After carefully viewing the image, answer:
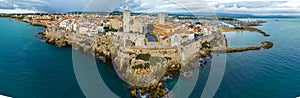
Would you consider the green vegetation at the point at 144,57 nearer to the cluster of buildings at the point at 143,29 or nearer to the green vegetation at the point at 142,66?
the green vegetation at the point at 142,66

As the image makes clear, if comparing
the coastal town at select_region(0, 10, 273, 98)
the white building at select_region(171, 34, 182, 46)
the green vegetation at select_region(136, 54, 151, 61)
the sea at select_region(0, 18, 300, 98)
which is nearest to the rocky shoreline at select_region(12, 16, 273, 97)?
the coastal town at select_region(0, 10, 273, 98)

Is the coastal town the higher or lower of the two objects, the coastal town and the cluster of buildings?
the lower

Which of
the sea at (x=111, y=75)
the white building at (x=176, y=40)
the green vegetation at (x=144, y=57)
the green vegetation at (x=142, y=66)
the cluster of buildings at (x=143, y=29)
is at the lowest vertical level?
the sea at (x=111, y=75)

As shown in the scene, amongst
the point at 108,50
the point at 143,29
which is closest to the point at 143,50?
the point at 108,50

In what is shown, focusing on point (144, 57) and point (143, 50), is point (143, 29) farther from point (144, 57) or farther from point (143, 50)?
point (144, 57)

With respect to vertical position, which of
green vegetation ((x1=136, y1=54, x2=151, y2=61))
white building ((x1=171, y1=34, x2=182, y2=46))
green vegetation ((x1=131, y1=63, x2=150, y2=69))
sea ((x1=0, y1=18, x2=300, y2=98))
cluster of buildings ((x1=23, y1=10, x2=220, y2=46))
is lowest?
sea ((x1=0, y1=18, x2=300, y2=98))

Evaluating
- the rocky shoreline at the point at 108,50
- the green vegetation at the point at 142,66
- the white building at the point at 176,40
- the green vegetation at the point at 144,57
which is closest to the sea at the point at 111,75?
the rocky shoreline at the point at 108,50

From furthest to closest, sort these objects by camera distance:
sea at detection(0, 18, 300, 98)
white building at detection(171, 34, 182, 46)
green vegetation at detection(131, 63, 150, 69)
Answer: white building at detection(171, 34, 182, 46) < green vegetation at detection(131, 63, 150, 69) < sea at detection(0, 18, 300, 98)

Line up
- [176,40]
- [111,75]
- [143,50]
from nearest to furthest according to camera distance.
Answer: [111,75] < [143,50] < [176,40]

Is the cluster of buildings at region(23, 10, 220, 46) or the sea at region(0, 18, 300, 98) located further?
the cluster of buildings at region(23, 10, 220, 46)

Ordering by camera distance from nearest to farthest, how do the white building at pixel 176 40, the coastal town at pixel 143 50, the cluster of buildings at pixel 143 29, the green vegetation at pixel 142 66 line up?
the coastal town at pixel 143 50 → the green vegetation at pixel 142 66 → the white building at pixel 176 40 → the cluster of buildings at pixel 143 29

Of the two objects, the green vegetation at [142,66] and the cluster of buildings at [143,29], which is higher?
the cluster of buildings at [143,29]

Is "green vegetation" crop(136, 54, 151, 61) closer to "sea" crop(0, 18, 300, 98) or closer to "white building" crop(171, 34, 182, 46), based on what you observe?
"sea" crop(0, 18, 300, 98)

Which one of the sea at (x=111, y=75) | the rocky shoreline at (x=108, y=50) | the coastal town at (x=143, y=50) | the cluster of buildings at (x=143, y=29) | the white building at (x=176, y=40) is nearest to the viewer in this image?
the rocky shoreline at (x=108, y=50)
